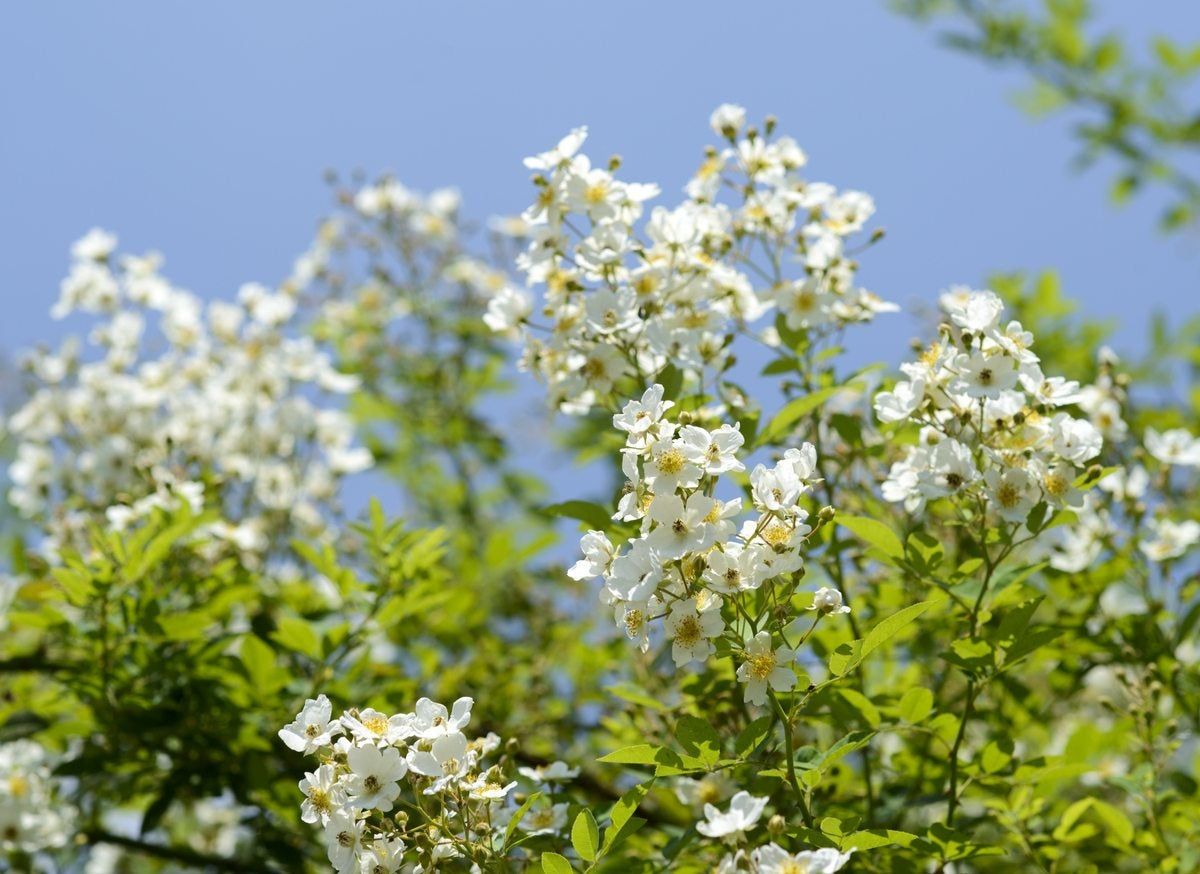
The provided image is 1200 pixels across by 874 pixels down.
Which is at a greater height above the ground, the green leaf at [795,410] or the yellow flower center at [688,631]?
the green leaf at [795,410]

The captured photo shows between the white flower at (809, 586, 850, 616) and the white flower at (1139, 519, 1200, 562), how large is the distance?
55.0 inches

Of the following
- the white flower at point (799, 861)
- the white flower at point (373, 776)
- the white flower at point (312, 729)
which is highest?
the white flower at point (312, 729)

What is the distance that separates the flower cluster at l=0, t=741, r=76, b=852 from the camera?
110 inches

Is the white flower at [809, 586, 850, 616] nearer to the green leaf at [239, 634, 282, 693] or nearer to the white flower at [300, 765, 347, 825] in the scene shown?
the white flower at [300, 765, 347, 825]

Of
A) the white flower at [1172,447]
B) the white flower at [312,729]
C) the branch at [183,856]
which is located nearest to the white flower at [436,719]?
the white flower at [312,729]

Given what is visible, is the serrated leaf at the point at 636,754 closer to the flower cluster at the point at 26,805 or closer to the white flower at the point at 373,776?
the white flower at the point at 373,776

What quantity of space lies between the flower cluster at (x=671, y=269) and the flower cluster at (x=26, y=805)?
1.60m

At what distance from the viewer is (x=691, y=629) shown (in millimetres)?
1577

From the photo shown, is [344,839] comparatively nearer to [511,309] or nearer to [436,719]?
[436,719]

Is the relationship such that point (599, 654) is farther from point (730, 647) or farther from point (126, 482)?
point (730, 647)

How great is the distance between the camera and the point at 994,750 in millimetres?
1958

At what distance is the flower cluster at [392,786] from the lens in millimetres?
1553

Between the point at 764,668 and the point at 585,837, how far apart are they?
0.33m

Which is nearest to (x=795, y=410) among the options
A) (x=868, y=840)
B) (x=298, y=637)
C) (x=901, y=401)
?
(x=901, y=401)
